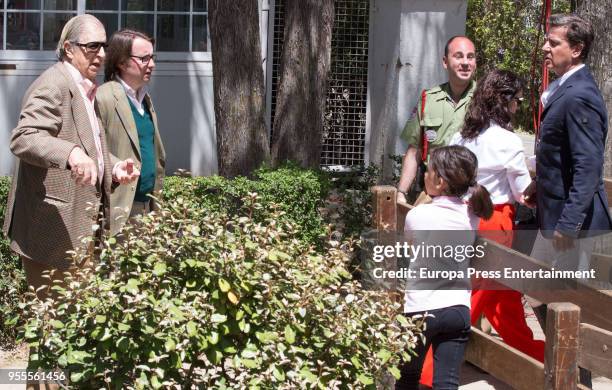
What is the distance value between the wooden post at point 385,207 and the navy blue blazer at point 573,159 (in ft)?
2.35

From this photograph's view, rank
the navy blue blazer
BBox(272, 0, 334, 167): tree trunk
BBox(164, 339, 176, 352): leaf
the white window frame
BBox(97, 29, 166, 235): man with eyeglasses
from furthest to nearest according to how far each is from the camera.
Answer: the white window frame < BBox(272, 0, 334, 167): tree trunk < BBox(97, 29, 166, 235): man with eyeglasses < the navy blue blazer < BBox(164, 339, 176, 352): leaf

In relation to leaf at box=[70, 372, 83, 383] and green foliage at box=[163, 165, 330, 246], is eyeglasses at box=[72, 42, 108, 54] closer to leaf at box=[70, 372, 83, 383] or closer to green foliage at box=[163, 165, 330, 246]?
leaf at box=[70, 372, 83, 383]

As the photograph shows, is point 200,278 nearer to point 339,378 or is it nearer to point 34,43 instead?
point 339,378

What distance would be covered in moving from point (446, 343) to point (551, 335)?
0.72 meters

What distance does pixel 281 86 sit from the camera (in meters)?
8.52

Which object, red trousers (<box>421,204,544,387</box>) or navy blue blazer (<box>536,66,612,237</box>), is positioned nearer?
navy blue blazer (<box>536,66,612,237</box>)

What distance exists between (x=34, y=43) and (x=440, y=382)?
9049 mm

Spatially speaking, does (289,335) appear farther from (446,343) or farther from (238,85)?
(238,85)

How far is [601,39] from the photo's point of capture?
7508 millimetres

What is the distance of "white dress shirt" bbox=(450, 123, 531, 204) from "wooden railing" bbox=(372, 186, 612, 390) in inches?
18.9

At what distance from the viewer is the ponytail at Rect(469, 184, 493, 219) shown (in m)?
5.09

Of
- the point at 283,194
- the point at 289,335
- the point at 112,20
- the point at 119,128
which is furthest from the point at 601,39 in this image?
the point at 112,20

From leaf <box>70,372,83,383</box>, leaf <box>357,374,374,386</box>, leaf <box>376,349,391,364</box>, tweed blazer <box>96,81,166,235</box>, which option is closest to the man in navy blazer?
leaf <box>376,349,391,364</box>

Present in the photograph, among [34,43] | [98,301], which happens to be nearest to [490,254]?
[98,301]
